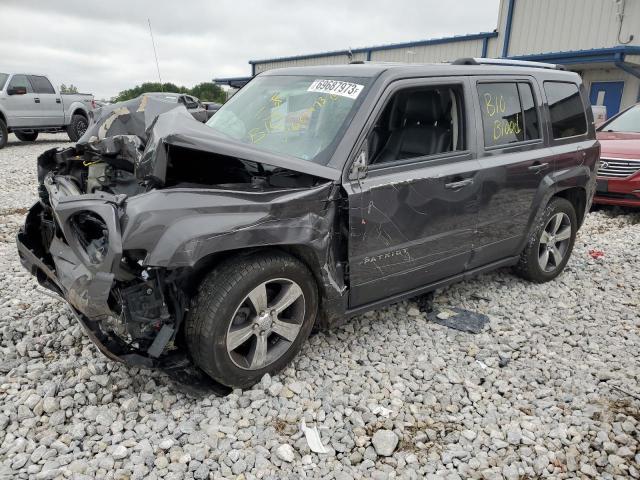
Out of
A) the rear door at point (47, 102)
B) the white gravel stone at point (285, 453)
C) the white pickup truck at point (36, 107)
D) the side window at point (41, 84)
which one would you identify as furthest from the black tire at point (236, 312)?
the side window at point (41, 84)

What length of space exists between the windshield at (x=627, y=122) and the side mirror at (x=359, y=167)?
24.8 feet

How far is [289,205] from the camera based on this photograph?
281 cm

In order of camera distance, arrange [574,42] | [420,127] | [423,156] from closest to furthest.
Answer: [423,156]
[420,127]
[574,42]

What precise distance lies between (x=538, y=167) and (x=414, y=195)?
1.52 m

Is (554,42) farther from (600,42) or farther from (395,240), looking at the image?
(395,240)

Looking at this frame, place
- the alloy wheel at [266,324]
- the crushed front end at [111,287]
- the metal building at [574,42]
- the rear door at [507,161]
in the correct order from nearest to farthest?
the crushed front end at [111,287] < the alloy wheel at [266,324] < the rear door at [507,161] < the metal building at [574,42]

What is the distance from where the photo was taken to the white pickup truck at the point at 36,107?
13.5m

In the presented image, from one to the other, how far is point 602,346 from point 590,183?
1.85 metres

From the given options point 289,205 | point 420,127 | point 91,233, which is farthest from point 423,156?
point 91,233

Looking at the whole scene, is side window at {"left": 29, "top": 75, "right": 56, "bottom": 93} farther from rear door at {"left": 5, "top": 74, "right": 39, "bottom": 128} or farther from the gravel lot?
the gravel lot

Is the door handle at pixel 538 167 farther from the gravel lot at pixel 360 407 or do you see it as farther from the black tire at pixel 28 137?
the black tire at pixel 28 137

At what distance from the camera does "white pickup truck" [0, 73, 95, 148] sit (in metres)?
13.5

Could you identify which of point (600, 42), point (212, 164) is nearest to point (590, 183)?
point (212, 164)

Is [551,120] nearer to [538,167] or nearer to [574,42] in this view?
[538,167]
